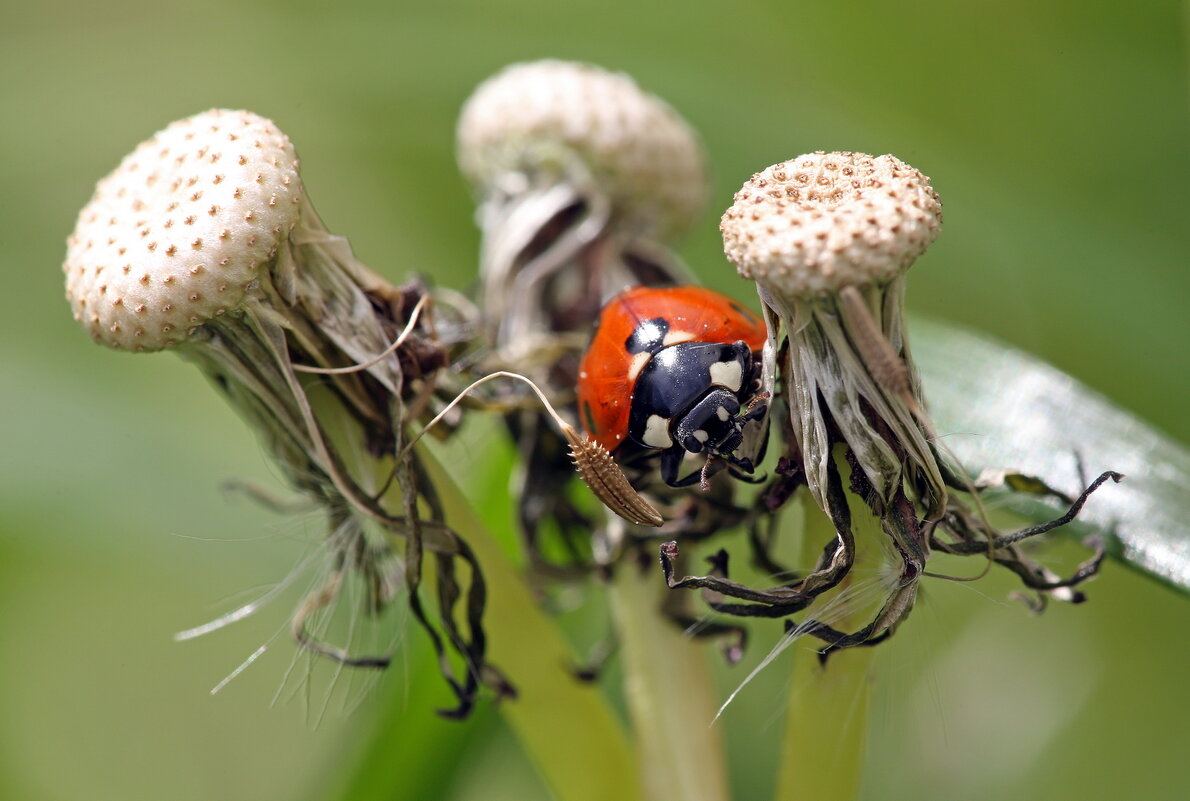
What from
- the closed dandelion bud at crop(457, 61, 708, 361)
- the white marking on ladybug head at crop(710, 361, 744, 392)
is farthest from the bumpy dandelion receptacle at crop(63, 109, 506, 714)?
the closed dandelion bud at crop(457, 61, 708, 361)

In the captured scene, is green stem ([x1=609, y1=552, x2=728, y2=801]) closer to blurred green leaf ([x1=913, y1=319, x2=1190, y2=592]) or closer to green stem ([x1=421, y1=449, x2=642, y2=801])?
green stem ([x1=421, y1=449, x2=642, y2=801])

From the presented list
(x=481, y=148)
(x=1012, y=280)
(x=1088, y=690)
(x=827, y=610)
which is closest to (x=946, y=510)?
(x=827, y=610)

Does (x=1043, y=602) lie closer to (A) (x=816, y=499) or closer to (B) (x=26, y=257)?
(A) (x=816, y=499)

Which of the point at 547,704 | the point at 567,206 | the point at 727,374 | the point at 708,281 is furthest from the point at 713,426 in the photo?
the point at 708,281

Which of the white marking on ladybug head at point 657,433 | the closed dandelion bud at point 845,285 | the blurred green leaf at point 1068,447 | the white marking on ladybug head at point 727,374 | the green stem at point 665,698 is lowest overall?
the green stem at point 665,698

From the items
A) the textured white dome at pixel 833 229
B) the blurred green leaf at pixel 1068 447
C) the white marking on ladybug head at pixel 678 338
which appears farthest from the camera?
the blurred green leaf at pixel 1068 447

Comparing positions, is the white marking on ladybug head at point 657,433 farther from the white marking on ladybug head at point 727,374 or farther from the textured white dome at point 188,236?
the textured white dome at point 188,236

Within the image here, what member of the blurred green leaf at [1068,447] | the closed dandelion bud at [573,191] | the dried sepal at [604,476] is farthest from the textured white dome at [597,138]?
the dried sepal at [604,476]
